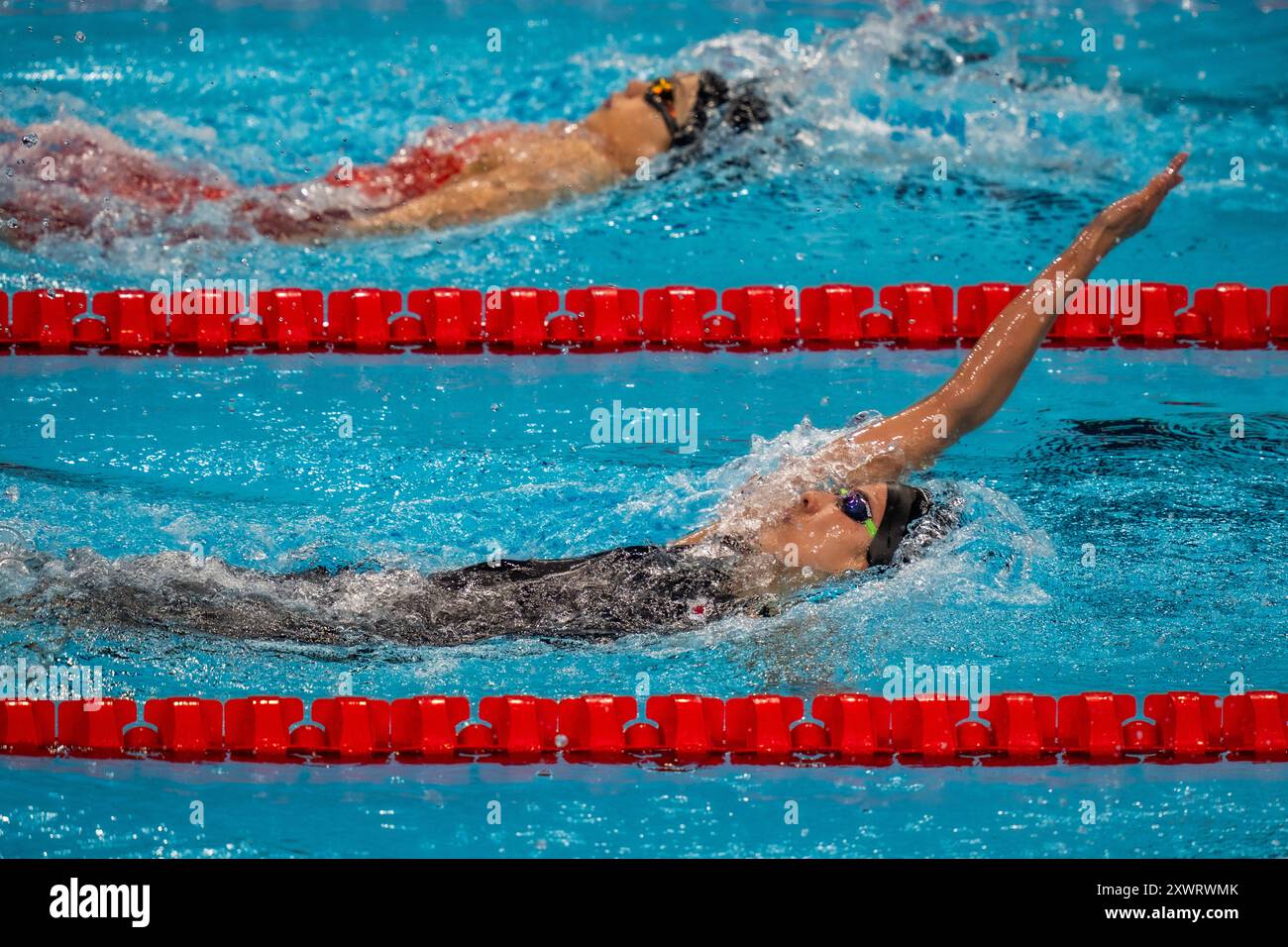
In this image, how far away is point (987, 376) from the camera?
3.63 meters

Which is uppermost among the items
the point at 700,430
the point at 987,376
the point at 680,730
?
the point at 987,376

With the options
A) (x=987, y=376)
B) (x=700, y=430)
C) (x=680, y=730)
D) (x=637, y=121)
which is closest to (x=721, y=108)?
(x=637, y=121)

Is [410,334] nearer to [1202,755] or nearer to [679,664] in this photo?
[679,664]

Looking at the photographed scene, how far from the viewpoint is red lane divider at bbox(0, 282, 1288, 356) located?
16.3ft

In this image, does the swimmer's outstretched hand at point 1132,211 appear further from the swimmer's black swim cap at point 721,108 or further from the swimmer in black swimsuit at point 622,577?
the swimmer's black swim cap at point 721,108

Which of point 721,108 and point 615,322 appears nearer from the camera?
point 615,322

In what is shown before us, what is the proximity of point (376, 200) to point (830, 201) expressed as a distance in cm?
170

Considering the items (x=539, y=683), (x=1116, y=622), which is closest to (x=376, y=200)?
(x=539, y=683)

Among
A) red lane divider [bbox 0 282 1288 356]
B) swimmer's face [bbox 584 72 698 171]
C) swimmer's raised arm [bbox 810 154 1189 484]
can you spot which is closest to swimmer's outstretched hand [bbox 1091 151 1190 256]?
swimmer's raised arm [bbox 810 154 1189 484]

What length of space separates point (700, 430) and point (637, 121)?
1.81 metres

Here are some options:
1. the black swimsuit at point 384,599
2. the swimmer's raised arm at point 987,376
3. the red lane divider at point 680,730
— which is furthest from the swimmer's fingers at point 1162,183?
the black swimsuit at point 384,599

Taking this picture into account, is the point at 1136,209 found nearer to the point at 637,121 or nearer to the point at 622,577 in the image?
the point at 622,577

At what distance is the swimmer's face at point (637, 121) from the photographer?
593cm

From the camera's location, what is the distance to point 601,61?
7160mm
